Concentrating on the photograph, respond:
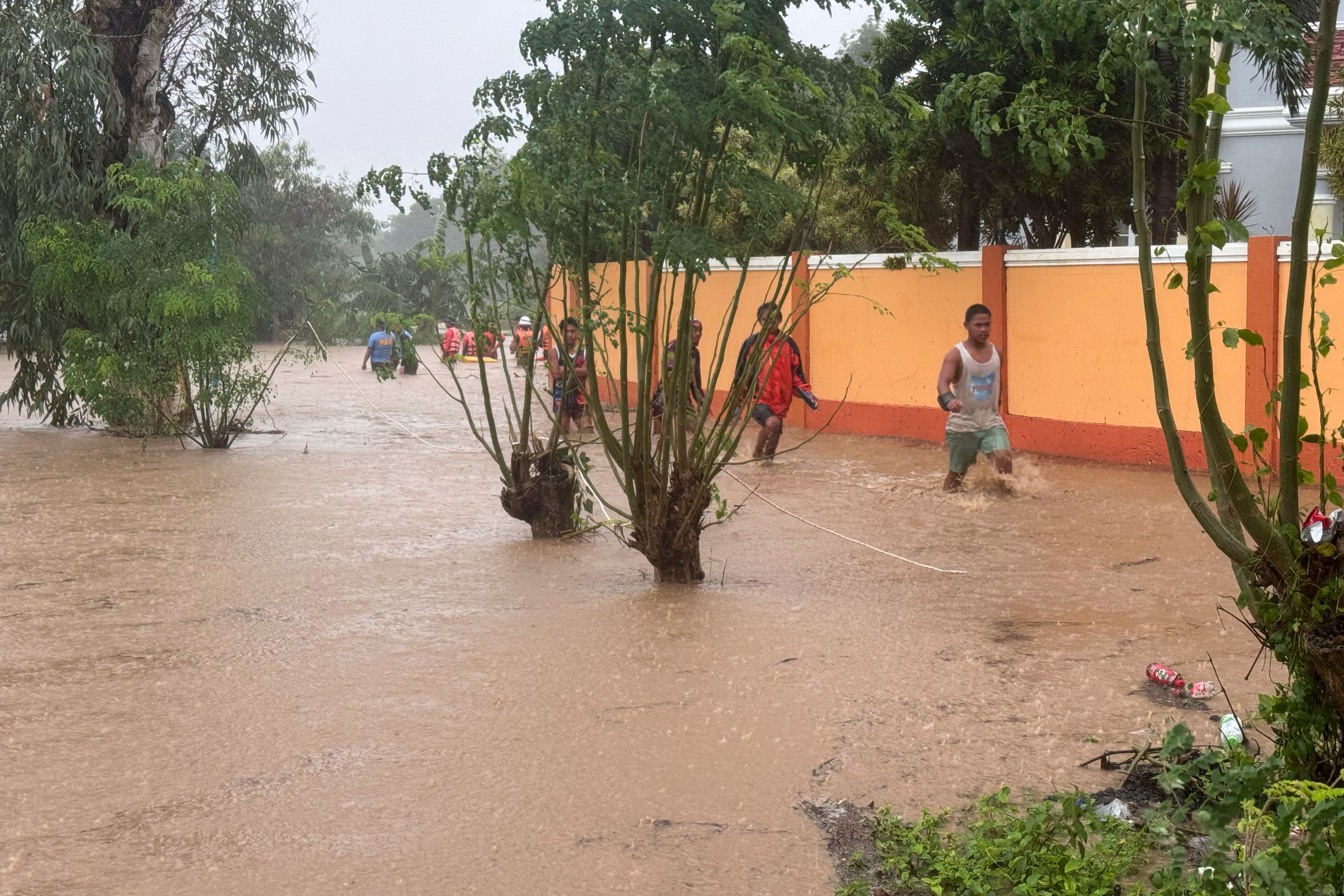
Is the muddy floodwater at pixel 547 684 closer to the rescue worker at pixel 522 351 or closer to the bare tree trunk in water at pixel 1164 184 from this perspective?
the rescue worker at pixel 522 351

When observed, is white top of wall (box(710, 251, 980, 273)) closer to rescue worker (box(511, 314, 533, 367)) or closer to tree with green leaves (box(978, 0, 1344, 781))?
rescue worker (box(511, 314, 533, 367))

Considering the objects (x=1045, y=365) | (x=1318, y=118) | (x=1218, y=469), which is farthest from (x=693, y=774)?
(x=1045, y=365)

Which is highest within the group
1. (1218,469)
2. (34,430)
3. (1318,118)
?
(1318,118)

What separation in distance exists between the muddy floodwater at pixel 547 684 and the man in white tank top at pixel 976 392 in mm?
479

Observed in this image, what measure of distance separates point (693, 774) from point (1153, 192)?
12.6 meters

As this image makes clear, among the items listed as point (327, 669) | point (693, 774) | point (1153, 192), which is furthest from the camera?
point (1153, 192)

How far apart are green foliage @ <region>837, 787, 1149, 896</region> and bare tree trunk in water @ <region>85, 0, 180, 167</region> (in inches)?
604

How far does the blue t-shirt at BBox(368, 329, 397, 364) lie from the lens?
91.8 feet

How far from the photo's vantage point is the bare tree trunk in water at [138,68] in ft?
55.7

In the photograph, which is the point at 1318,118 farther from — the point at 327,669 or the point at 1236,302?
the point at 1236,302

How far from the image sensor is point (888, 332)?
48.3 feet

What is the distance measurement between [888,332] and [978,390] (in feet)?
15.3

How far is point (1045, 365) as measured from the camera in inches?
505

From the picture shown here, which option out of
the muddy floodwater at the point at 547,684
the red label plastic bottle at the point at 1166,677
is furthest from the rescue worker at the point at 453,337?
the red label plastic bottle at the point at 1166,677
